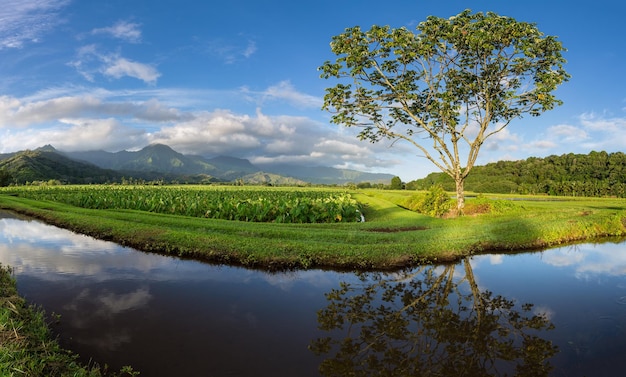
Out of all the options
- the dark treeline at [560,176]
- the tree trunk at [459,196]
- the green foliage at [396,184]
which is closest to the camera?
the tree trunk at [459,196]

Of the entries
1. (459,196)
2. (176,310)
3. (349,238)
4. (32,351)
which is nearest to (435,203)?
(459,196)

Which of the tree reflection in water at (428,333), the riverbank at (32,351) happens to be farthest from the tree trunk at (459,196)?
the riverbank at (32,351)

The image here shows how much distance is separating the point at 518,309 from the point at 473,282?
2.63 metres

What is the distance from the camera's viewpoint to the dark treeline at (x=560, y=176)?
3851 inches

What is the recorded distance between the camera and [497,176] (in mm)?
129750

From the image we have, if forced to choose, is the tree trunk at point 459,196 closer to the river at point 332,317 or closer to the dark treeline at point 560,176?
the river at point 332,317

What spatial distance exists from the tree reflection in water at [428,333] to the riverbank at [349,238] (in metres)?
3.30

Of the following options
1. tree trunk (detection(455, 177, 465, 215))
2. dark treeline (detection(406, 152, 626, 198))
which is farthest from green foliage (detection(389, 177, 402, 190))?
tree trunk (detection(455, 177, 465, 215))

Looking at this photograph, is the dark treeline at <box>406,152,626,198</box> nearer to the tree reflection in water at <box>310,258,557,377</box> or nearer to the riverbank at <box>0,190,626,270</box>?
the riverbank at <box>0,190,626,270</box>

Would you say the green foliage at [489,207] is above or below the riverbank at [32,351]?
above

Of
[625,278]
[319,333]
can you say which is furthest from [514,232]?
[319,333]

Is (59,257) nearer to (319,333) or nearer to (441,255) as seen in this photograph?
(319,333)

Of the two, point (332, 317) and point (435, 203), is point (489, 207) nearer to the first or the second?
point (435, 203)

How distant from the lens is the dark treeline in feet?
321
